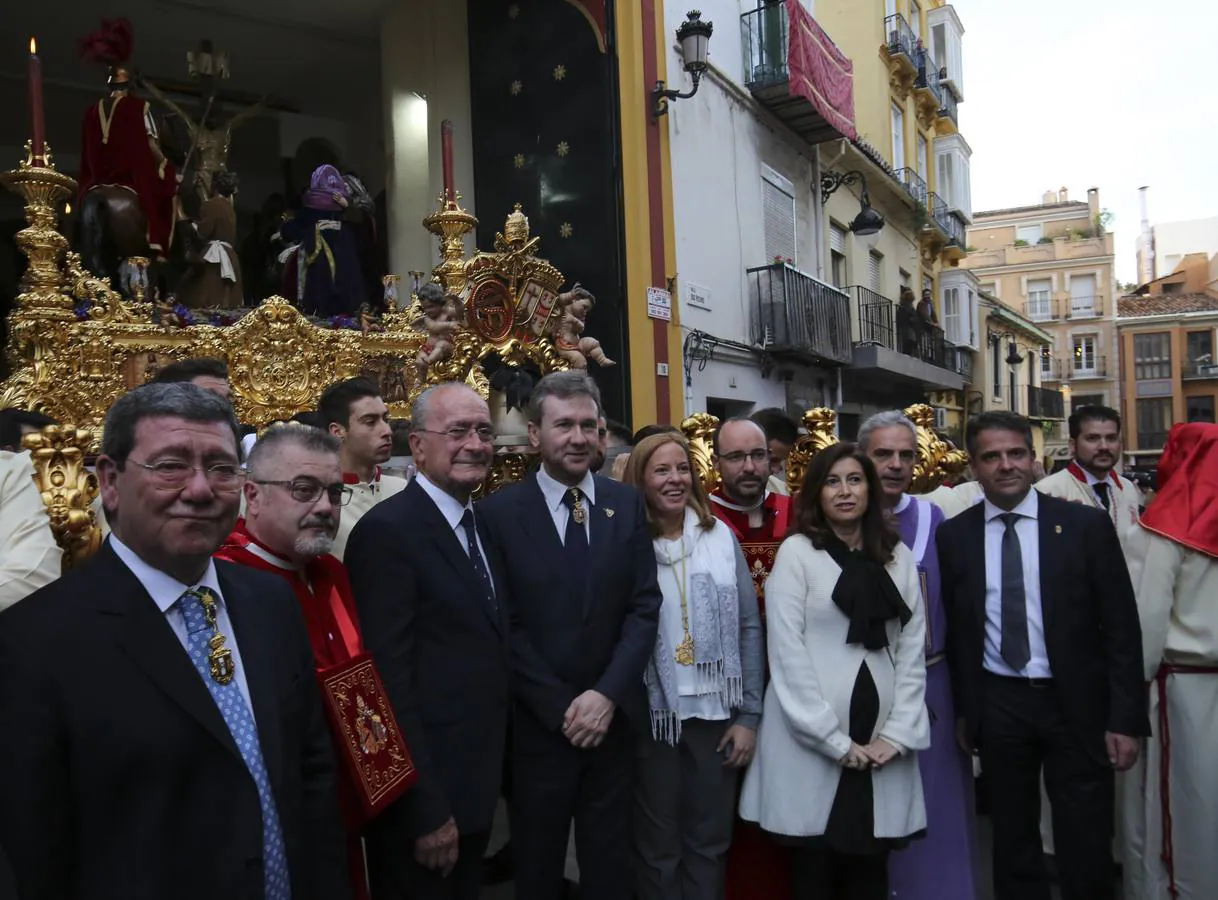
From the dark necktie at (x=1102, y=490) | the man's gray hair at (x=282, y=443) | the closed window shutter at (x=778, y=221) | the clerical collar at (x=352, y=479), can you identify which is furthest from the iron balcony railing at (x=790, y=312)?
the man's gray hair at (x=282, y=443)

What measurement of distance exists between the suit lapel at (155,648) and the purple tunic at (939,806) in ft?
8.33

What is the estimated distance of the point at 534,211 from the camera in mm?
8648

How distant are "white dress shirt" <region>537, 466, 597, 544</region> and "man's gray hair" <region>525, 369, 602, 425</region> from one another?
0.66ft

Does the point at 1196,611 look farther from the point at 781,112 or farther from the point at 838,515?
the point at 781,112

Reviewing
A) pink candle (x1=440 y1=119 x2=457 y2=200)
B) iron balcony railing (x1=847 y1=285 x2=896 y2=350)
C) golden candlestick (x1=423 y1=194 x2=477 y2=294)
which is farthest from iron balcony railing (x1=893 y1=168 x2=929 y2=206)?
golden candlestick (x1=423 y1=194 x2=477 y2=294)

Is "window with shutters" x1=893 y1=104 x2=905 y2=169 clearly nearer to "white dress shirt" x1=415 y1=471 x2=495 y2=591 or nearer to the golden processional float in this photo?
the golden processional float

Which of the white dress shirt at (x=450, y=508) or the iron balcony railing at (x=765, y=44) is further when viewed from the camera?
the iron balcony railing at (x=765, y=44)

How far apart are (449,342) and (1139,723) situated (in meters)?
4.28

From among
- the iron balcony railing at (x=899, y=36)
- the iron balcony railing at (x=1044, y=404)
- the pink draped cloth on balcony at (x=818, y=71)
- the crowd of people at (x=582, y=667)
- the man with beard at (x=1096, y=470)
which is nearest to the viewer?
the crowd of people at (x=582, y=667)

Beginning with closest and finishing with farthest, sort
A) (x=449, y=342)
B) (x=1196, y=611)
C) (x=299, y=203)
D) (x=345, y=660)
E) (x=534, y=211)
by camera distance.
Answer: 1. (x=345, y=660)
2. (x=1196, y=611)
3. (x=449, y=342)
4. (x=299, y=203)
5. (x=534, y=211)

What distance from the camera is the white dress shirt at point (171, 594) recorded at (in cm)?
177

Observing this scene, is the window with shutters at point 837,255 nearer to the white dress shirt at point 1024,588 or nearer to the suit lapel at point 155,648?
the white dress shirt at point 1024,588

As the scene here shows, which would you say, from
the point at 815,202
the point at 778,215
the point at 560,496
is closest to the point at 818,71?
the point at 778,215

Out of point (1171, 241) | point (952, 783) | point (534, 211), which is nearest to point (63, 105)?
point (534, 211)
